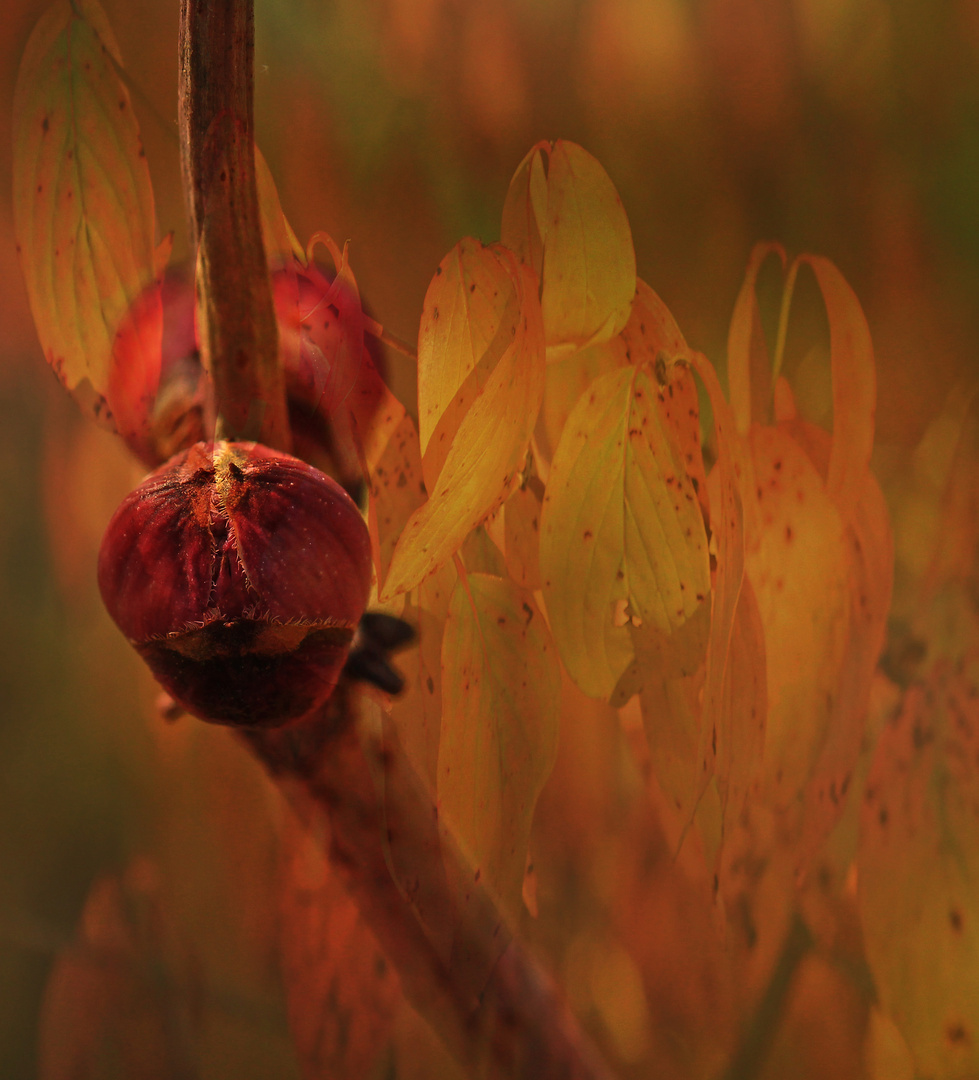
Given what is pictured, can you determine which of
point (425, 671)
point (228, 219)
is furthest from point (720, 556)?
point (228, 219)

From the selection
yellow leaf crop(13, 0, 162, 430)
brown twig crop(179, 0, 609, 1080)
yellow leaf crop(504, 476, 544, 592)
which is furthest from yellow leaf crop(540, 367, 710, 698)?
yellow leaf crop(13, 0, 162, 430)

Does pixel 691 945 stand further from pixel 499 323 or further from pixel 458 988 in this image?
pixel 499 323

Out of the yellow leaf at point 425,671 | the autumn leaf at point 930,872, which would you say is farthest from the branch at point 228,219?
the autumn leaf at point 930,872

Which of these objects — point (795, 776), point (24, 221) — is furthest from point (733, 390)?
point (24, 221)

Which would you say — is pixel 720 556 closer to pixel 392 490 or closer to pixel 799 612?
pixel 799 612

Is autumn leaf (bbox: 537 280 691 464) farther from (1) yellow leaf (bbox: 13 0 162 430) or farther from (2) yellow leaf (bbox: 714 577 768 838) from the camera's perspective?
(1) yellow leaf (bbox: 13 0 162 430)

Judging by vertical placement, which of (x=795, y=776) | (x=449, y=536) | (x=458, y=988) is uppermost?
(x=449, y=536)
